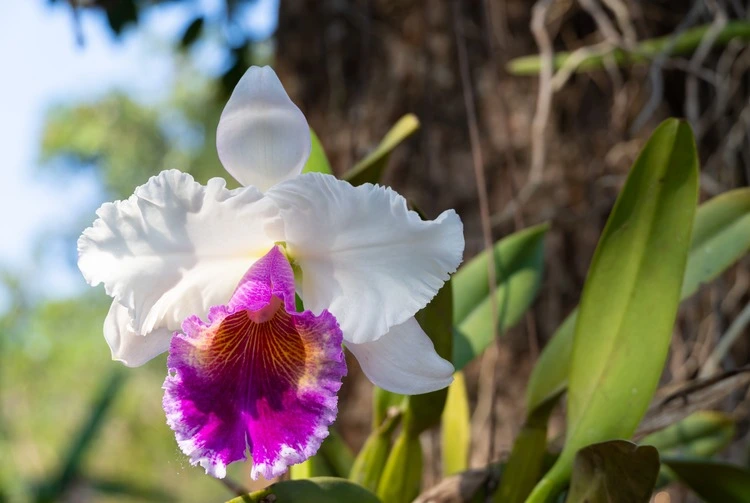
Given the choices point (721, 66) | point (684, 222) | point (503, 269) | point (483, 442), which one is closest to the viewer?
point (684, 222)

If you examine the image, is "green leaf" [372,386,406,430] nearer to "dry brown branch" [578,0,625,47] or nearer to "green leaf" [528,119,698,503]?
"green leaf" [528,119,698,503]

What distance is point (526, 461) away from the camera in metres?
0.83

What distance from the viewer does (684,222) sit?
0.76 metres

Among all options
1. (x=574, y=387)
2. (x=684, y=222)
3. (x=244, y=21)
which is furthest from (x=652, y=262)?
(x=244, y=21)

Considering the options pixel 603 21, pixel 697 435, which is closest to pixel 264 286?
pixel 697 435

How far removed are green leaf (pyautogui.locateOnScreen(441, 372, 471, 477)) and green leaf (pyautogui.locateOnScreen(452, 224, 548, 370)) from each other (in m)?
0.09

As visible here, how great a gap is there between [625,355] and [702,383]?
17 centimetres

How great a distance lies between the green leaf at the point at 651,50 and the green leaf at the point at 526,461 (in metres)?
0.72

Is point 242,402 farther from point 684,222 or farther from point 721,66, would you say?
point 721,66

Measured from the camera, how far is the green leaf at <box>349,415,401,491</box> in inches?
34.2

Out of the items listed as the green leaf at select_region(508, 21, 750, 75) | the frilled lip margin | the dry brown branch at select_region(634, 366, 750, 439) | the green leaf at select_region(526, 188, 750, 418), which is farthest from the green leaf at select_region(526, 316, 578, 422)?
the green leaf at select_region(508, 21, 750, 75)

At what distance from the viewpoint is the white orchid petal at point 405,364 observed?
677mm

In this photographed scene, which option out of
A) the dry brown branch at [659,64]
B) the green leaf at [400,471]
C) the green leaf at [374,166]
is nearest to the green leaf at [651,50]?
the dry brown branch at [659,64]

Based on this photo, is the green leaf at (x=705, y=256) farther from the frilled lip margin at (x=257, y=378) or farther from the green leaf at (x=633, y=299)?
the frilled lip margin at (x=257, y=378)
